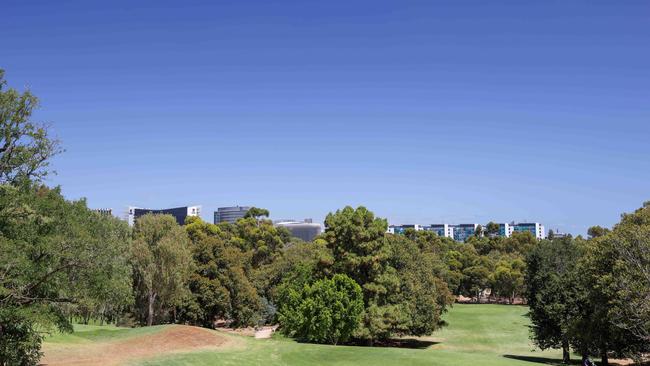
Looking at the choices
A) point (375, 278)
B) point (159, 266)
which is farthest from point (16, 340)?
point (375, 278)

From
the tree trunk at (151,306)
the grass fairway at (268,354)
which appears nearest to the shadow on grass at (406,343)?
the grass fairway at (268,354)

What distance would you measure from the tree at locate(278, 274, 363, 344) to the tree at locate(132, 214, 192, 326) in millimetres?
15311

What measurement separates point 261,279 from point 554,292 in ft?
144

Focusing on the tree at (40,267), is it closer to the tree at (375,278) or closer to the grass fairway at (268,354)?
the grass fairway at (268,354)

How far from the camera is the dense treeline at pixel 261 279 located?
814 inches

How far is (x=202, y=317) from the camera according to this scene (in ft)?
181

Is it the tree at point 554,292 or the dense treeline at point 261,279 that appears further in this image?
the tree at point 554,292

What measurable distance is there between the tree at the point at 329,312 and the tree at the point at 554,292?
1412cm

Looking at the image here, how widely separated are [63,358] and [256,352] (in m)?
10.6

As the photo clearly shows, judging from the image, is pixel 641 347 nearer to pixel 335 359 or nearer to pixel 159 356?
pixel 335 359

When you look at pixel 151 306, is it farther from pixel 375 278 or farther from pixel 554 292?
pixel 554 292

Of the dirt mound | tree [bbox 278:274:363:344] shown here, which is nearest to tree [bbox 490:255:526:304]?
tree [bbox 278:274:363:344]

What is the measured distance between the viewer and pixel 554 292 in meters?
36.9

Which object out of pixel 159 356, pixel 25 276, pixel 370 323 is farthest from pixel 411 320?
pixel 25 276
